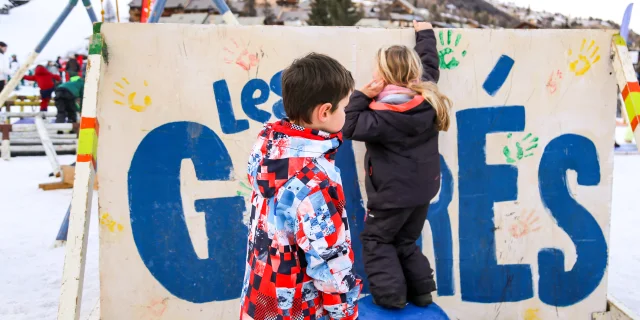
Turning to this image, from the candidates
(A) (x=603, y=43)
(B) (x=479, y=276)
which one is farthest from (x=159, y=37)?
(A) (x=603, y=43)

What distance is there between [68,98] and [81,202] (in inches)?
413

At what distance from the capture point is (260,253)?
5.18 feet

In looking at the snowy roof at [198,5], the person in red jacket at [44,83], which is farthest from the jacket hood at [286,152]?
the snowy roof at [198,5]

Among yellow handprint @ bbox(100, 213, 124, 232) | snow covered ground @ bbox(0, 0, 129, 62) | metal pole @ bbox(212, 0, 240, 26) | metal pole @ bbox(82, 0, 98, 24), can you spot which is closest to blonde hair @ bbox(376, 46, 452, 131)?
yellow handprint @ bbox(100, 213, 124, 232)

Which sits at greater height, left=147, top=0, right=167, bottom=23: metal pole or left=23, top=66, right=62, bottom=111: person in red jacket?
left=147, top=0, right=167, bottom=23: metal pole

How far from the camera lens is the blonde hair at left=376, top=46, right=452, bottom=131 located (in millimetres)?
2357

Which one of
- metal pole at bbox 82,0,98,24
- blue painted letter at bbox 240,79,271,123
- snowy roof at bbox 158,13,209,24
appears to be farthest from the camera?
snowy roof at bbox 158,13,209,24

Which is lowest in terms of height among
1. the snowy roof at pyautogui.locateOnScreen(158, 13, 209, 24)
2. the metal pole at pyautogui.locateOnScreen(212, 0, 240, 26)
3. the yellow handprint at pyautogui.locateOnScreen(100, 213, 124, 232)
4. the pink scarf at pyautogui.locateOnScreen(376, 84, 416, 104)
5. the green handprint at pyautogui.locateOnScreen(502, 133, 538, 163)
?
the yellow handprint at pyautogui.locateOnScreen(100, 213, 124, 232)

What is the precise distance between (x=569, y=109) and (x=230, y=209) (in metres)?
1.98

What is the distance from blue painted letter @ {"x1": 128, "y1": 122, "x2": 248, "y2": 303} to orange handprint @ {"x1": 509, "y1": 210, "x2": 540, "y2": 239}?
1.51m

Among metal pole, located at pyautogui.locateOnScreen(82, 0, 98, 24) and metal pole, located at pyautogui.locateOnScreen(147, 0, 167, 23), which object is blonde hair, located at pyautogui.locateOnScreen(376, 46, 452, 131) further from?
metal pole, located at pyautogui.locateOnScreen(82, 0, 98, 24)

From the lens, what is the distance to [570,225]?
2980 millimetres

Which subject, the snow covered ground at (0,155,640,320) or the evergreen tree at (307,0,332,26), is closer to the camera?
the snow covered ground at (0,155,640,320)

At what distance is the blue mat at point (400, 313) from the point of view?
2.29 meters
